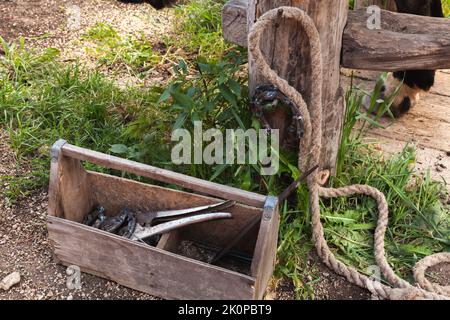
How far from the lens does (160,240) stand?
2.47m

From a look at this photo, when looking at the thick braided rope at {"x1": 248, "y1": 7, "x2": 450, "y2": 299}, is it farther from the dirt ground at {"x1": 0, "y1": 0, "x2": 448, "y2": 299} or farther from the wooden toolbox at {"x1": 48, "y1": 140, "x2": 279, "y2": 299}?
the wooden toolbox at {"x1": 48, "y1": 140, "x2": 279, "y2": 299}

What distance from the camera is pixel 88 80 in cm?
368

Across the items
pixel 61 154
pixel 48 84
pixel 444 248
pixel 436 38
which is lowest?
pixel 444 248

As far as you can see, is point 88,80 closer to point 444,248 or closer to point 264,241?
point 264,241

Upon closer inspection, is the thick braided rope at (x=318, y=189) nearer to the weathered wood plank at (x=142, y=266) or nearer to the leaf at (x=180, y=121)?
the leaf at (x=180, y=121)

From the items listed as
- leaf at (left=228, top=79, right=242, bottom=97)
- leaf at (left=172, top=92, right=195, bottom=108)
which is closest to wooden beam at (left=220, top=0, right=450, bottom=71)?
leaf at (left=228, top=79, right=242, bottom=97)

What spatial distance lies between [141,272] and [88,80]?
66.2 inches

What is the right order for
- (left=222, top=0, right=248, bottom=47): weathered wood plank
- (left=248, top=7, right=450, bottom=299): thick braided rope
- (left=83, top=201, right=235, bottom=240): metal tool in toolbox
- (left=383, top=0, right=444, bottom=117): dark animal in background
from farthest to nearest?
(left=383, top=0, right=444, bottom=117): dark animal in background < (left=222, top=0, right=248, bottom=47): weathered wood plank < (left=83, top=201, right=235, bottom=240): metal tool in toolbox < (left=248, top=7, right=450, bottom=299): thick braided rope

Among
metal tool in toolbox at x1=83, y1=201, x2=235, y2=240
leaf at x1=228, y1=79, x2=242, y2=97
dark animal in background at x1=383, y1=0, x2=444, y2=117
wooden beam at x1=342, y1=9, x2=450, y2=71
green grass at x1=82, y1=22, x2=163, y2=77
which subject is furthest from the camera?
green grass at x1=82, y1=22, x2=163, y2=77

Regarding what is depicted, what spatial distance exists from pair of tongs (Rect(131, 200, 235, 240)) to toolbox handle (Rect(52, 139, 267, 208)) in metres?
0.19

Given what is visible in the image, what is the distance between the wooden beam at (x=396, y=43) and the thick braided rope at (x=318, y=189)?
27 cm

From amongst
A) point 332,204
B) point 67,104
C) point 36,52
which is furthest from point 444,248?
point 36,52

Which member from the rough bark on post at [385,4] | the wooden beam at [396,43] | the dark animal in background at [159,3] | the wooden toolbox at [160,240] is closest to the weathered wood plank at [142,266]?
the wooden toolbox at [160,240]

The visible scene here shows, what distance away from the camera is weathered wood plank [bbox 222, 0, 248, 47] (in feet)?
9.39
